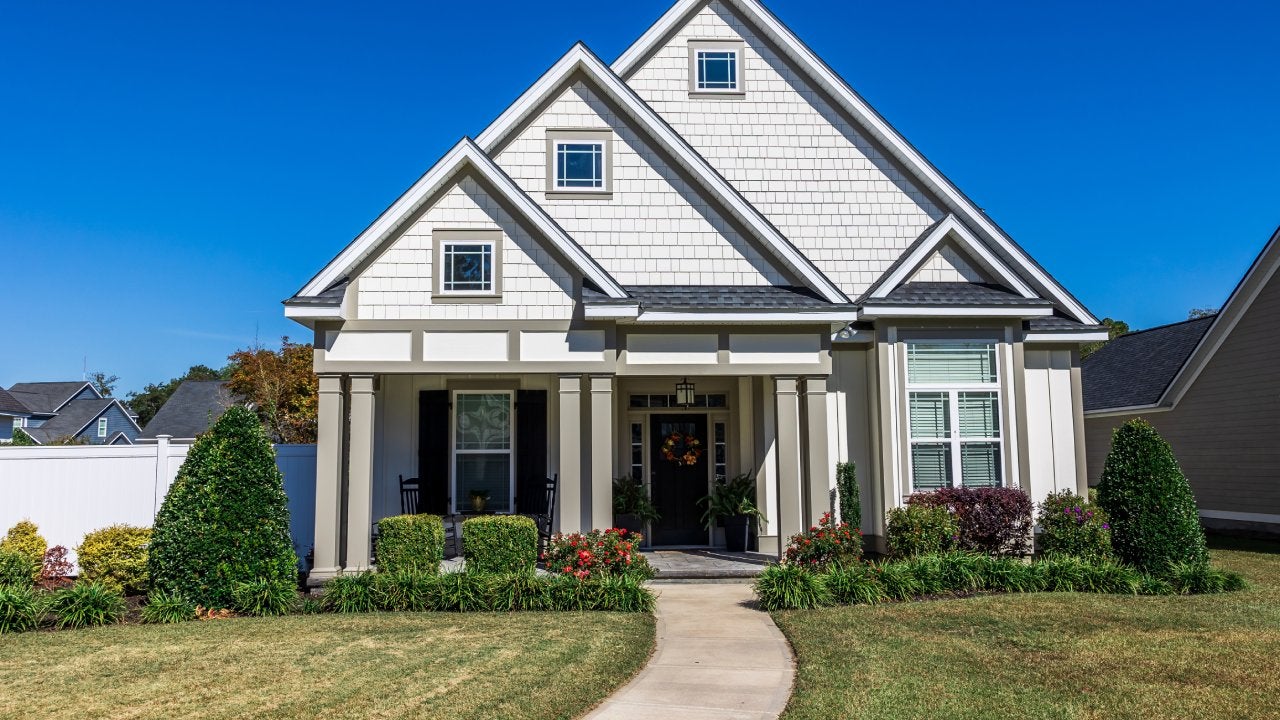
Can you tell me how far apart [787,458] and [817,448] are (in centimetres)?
49

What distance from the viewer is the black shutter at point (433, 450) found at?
13930 millimetres

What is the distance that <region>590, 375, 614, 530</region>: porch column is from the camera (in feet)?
39.5

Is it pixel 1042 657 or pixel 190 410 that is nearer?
pixel 1042 657

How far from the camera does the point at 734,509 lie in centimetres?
1466

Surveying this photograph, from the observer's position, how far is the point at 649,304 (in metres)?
12.7

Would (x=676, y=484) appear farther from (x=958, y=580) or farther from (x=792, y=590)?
(x=958, y=580)

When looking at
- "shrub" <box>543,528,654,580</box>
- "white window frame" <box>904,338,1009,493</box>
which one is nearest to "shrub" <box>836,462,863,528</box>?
"white window frame" <box>904,338,1009,493</box>

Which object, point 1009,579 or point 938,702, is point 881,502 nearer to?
point 1009,579

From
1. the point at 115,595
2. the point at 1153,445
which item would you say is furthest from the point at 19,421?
the point at 1153,445

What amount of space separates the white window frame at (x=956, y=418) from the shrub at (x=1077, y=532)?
119 cm

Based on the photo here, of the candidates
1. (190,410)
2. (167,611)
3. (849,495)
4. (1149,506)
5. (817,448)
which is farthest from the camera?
(190,410)

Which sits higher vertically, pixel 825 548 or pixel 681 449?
pixel 681 449

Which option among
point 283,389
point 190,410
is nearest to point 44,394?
point 190,410

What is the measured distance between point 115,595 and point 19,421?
4470cm
